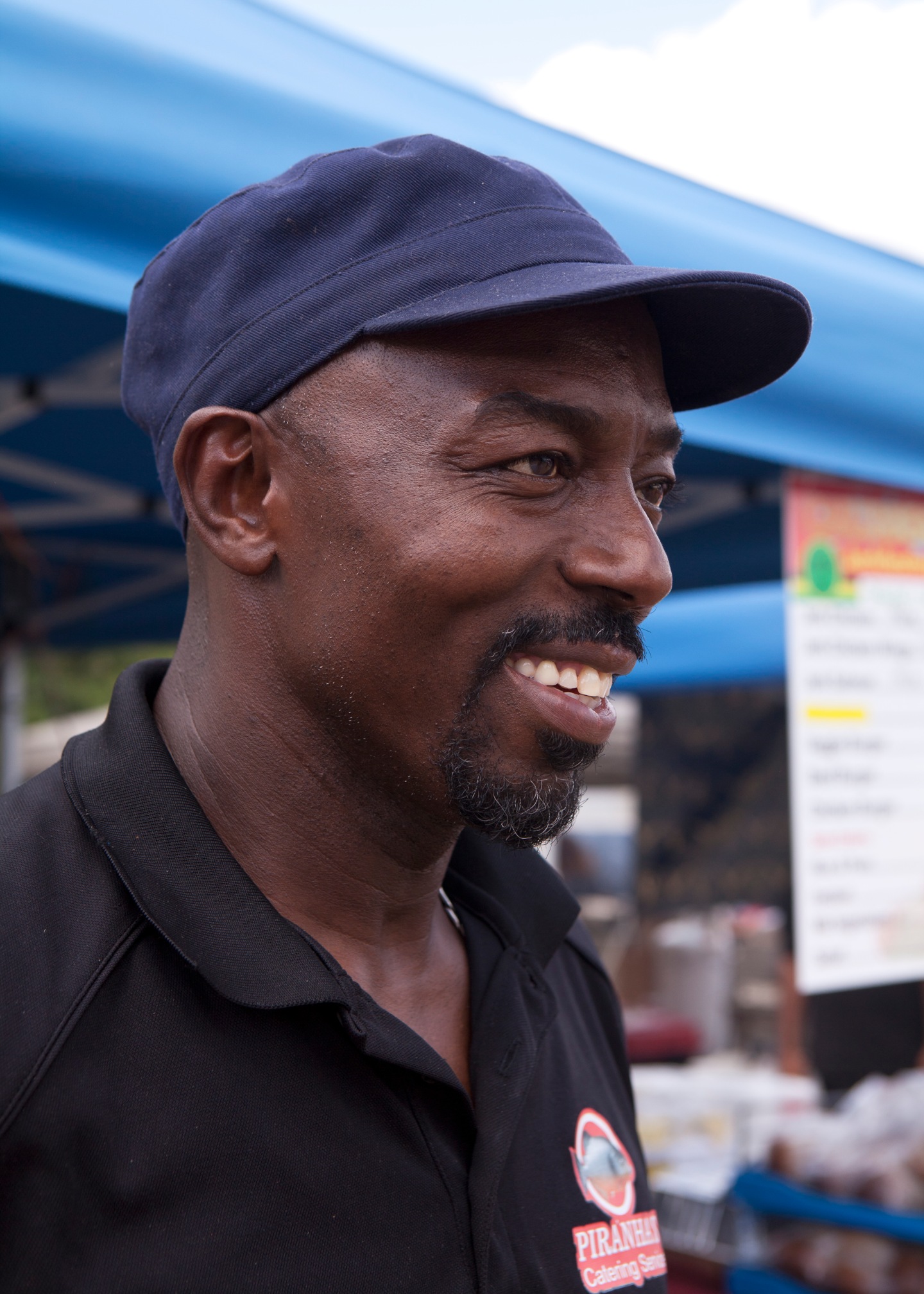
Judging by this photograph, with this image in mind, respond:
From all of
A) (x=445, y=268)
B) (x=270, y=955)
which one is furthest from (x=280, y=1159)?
(x=445, y=268)

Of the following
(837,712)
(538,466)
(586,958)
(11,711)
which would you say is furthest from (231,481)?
(11,711)

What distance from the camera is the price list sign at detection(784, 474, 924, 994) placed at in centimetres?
220

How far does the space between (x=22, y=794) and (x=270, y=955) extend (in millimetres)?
295

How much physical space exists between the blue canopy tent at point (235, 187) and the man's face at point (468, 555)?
1.74ft

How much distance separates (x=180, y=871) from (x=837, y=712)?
1.55 m

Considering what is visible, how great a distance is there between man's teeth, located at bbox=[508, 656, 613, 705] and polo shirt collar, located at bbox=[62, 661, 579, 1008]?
333 millimetres

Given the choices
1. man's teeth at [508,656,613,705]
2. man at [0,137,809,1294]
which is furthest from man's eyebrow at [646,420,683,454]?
man's teeth at [508,656,613,705]

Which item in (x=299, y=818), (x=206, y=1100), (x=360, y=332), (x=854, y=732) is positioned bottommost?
(x=854, y=732)

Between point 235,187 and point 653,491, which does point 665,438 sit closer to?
point 653,491

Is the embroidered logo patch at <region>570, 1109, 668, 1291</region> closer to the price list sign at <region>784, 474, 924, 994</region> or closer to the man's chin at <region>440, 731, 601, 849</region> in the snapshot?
the man's chin at <region>440, 731, 601, 849</region>

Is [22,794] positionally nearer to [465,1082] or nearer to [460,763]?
[460,763]

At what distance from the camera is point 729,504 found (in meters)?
→ 3.27

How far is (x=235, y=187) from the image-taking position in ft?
4.89

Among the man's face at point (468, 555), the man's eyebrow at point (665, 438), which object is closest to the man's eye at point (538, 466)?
the man's face at point (468, 555)
